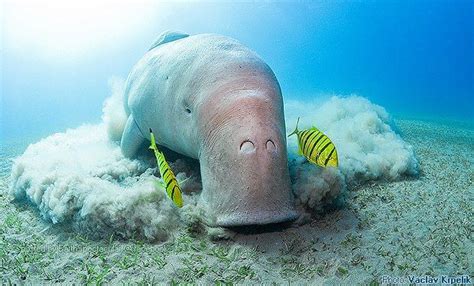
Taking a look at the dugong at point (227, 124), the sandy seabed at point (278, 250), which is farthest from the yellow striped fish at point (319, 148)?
the sandy seabed at point (278, 250)

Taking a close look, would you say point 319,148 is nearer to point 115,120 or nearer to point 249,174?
point 249,174

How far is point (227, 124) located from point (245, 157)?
0.47 metres

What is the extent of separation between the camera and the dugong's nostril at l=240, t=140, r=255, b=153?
3102 mm

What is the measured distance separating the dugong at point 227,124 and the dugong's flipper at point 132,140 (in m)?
0.84

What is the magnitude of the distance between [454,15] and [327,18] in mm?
43998

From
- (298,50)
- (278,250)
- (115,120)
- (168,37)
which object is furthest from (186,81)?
(298,50)

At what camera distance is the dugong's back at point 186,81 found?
3936mm

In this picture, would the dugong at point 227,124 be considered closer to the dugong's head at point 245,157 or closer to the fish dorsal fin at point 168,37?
the dugong's head at point 245,157

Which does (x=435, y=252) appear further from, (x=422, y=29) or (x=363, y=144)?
(x=422, y=29)

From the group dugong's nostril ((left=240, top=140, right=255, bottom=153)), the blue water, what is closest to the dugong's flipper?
dugong's nostril ((left=240, top=140, right=255, bottom=153))

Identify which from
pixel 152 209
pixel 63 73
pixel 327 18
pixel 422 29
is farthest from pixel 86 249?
pixel 422 29

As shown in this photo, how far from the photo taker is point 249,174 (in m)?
3.03

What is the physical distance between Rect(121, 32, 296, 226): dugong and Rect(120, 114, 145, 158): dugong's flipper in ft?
2.76

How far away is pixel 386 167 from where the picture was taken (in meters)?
5.39
